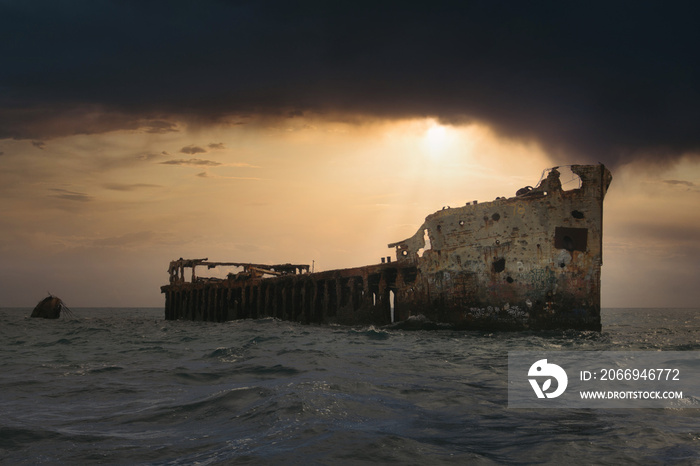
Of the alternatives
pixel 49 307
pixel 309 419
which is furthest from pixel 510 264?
pixel 49 307

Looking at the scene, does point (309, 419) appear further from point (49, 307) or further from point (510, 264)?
point (49, 307)

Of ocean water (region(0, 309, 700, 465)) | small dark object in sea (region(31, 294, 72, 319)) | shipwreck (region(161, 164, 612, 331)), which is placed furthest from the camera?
small dark object in sea (region(31, 294, 72, 319))

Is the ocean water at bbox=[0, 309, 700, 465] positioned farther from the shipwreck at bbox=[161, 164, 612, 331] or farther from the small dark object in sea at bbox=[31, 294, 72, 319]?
the small dark object in sea at bbox=[31, 294, 72, 319]

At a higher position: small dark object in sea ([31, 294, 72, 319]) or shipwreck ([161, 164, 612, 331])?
shipwreck ([161, 164, 612, 331])

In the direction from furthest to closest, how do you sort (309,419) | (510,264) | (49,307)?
1. (49,307)
2. (510,264)
3. (309,419)

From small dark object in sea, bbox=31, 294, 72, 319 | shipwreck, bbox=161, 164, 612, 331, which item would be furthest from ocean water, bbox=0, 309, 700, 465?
small dark object in sea, bbox=31, 294, 72, 319

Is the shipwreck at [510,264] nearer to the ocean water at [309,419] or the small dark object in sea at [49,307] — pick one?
the ocean water at [309,419]

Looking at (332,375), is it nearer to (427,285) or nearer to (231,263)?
(427,285)

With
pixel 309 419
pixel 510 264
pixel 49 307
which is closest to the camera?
pixel 309 419

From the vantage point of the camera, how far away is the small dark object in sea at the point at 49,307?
42062mm

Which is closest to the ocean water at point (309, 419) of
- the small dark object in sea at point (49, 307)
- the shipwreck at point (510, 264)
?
the shipwreck at point (510, 264)

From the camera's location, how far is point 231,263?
36.2 m

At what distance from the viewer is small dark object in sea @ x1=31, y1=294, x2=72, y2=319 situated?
138 ft

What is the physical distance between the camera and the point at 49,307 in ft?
138
